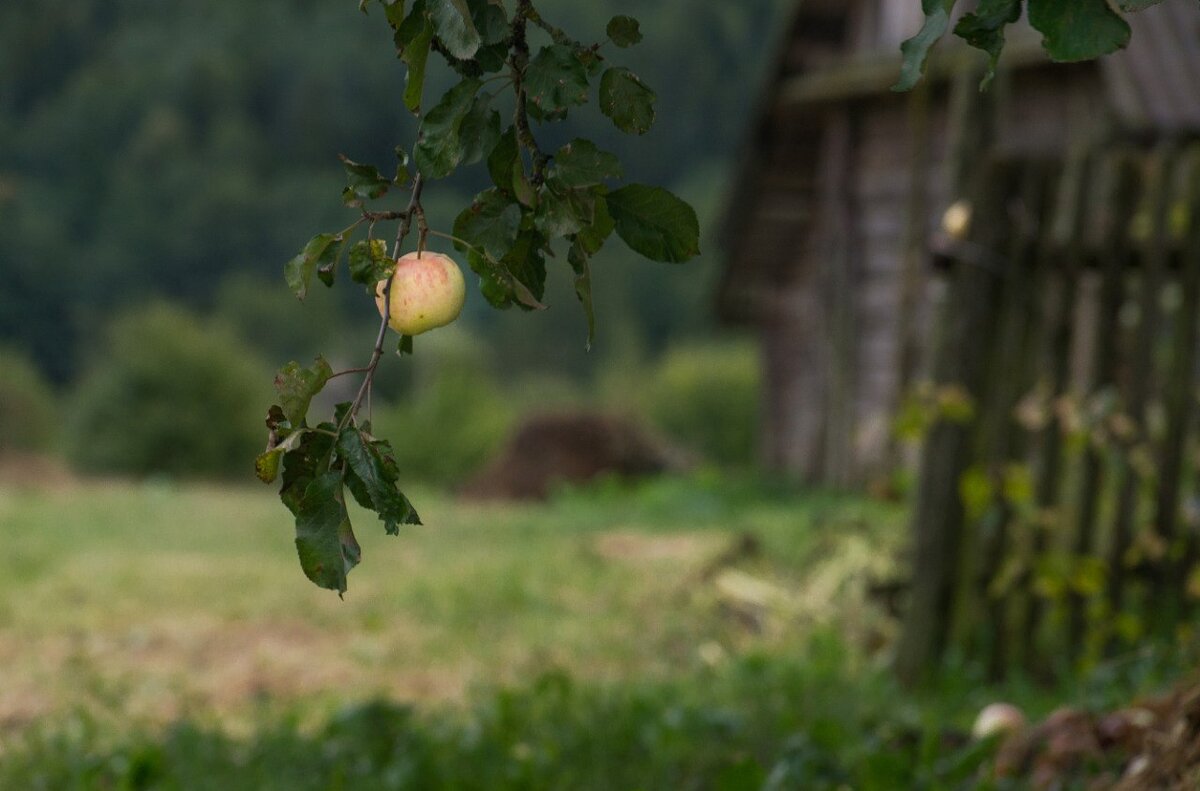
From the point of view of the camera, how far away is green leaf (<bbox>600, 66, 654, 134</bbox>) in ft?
5.21

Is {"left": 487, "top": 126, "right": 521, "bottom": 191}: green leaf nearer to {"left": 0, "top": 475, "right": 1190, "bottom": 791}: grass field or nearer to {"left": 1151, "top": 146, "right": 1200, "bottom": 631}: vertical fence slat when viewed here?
{"left": 0, "top": 475, "right": 1190, "bottom": 791}: grass field

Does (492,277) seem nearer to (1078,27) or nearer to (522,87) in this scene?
(522,87)

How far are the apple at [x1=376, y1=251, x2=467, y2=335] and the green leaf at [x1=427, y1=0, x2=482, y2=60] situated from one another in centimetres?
24

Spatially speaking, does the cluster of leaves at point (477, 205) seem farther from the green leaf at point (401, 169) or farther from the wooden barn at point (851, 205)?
the wooden barn at point (851, 205)

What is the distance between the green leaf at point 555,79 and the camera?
5.03 feet

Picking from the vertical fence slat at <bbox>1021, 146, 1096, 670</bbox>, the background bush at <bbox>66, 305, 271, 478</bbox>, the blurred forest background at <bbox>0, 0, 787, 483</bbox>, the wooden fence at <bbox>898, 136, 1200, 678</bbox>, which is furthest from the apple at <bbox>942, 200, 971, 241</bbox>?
the blurred forest background at <bbox>0, 0, 787, 483</bbox>

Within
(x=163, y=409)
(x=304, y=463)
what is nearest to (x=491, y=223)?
(x=304, y=463)

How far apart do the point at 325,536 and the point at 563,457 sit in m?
14.5

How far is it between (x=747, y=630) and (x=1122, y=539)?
1.87 metres

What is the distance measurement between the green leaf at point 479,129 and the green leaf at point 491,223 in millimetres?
50

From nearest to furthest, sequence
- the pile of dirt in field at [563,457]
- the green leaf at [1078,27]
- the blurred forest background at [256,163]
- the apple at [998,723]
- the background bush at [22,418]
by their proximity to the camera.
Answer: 1. the green leaf at [1078,27]
2. the apple at [998,723]
3. the pile of dirt in field at [563,457]
4. the background bush at [22,418]
5. the blurred forest background at [256,163]

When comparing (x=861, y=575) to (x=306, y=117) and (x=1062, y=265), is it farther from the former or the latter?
(x=306, y=117)

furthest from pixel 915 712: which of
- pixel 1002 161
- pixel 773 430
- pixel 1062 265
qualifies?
pixel 773 430

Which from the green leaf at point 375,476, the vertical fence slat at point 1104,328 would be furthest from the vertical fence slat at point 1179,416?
the green leaf at point 375,476
